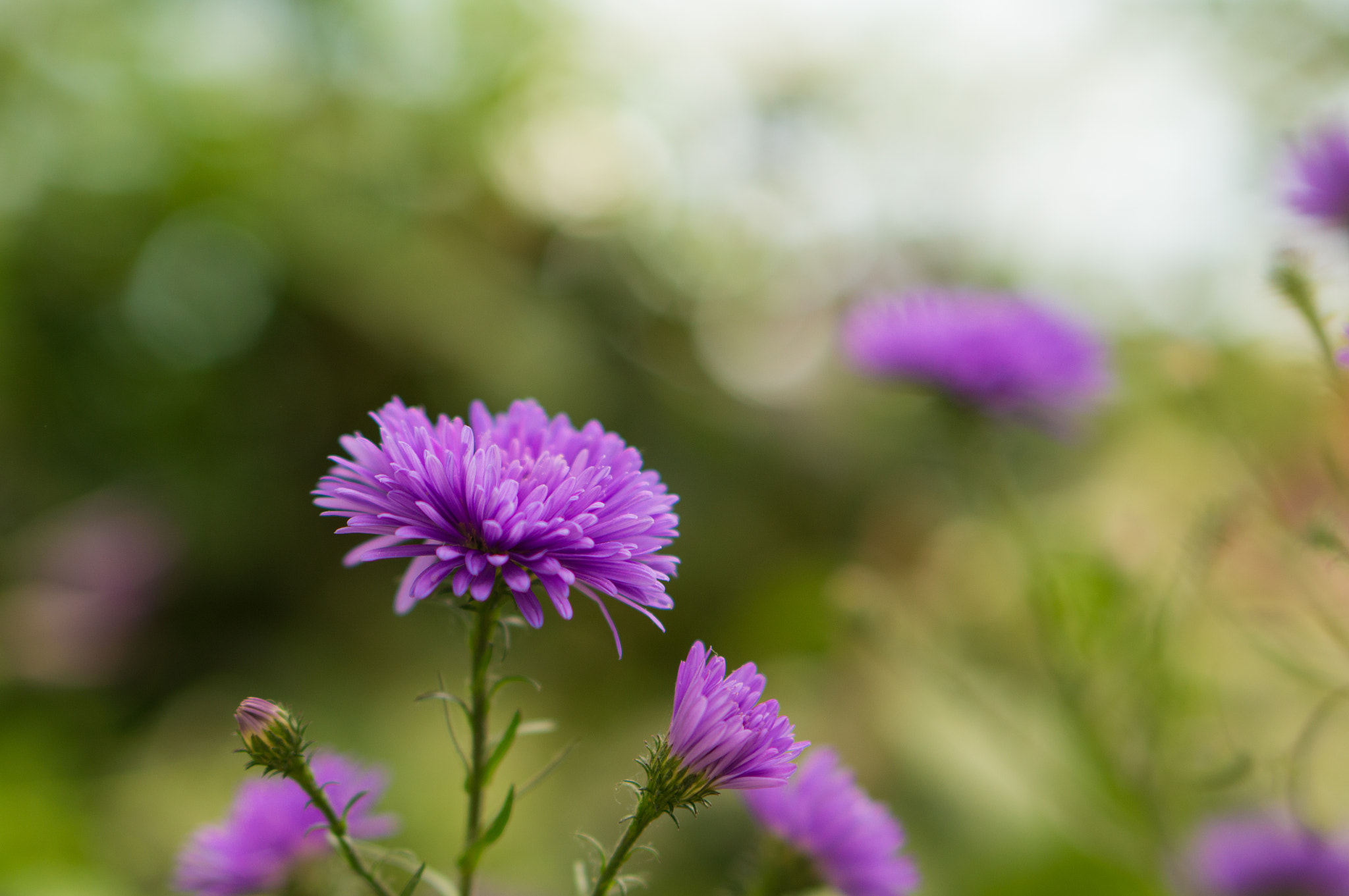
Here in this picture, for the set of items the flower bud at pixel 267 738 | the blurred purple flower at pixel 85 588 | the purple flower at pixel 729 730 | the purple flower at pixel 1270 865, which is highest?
the blurred purple flower at pixel 85 588

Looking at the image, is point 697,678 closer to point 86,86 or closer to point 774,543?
point 774,543

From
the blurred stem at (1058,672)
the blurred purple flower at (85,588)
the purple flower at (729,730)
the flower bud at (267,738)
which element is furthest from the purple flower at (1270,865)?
the blurred purple flower at (85,588)

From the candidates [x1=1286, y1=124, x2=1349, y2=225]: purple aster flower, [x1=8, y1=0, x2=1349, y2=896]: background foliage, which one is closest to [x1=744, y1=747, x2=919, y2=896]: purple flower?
[x1=1286, y1=124, x2=1349, y2=225]: purple aster flower

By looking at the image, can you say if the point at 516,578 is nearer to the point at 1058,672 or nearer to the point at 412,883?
the point at 412,883

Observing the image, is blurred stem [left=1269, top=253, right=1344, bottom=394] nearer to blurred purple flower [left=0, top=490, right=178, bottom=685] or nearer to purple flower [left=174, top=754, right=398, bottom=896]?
purple flower [left=174, top=754, right=398, bottom=896]

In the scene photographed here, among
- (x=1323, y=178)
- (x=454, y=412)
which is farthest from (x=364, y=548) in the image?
(x=454, y=412)

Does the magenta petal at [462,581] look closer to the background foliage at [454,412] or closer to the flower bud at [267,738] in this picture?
the flower bud at [267,738]
